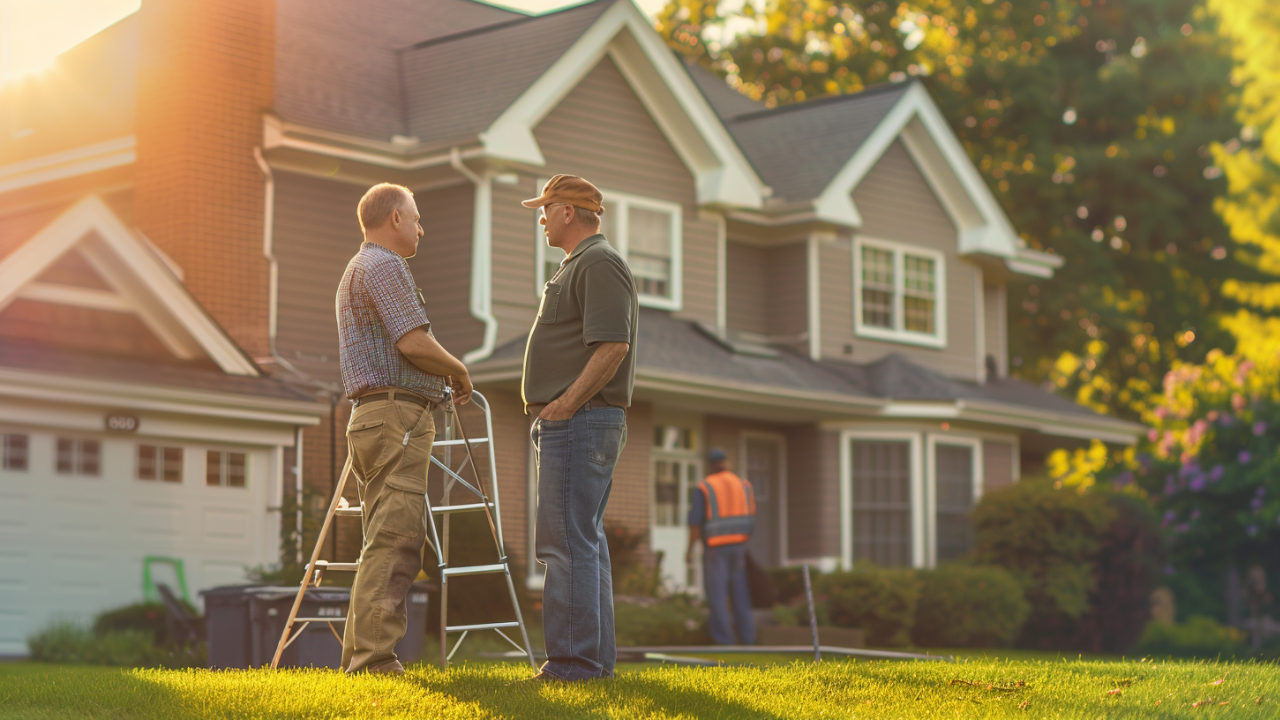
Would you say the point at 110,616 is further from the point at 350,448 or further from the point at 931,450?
the point at 931,450

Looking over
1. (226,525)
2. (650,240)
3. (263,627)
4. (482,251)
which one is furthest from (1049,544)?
(263,627)

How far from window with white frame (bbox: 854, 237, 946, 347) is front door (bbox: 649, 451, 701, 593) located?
12.9 ft

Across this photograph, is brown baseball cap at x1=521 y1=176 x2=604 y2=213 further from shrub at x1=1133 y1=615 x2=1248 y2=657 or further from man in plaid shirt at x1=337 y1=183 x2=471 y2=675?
shrub at x1=1133 y1=615 x2=1248 y2=657

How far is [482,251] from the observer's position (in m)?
19.6

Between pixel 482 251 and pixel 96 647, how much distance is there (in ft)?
22.5

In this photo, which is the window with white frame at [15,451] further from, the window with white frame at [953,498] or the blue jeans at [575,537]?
the window with white frame at [953,498]

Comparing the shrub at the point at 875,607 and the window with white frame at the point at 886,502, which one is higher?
the window with white frame at the point at 886,502

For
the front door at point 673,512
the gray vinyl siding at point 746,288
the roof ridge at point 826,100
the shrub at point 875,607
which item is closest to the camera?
the shrub at point 875,607

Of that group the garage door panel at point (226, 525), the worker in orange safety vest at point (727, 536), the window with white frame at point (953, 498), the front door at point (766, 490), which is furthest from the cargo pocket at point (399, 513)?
the window with white frame at point (953, 498)

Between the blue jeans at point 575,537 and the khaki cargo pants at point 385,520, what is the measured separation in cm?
61

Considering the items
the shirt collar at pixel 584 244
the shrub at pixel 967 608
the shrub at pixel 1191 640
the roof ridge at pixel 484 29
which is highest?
the roof ridge at pixel 484 29

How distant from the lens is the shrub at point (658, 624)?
1723 centimetres

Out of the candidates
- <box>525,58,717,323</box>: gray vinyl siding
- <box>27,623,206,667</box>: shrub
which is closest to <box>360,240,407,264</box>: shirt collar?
<box>27,623,206,667</box>: shrub

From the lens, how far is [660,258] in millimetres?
21812
